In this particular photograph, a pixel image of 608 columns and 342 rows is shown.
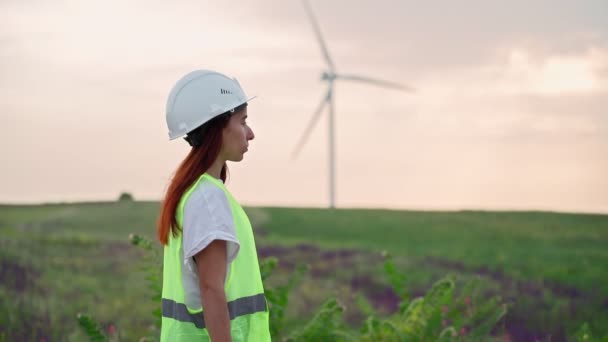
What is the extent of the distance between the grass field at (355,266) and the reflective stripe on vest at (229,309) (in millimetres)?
4507

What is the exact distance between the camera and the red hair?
3.95 metres

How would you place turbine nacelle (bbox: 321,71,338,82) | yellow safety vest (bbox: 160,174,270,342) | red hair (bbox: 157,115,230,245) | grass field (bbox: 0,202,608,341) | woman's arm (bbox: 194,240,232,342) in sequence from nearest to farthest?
woman's arm (bbox: 194,240,232,342), yellow safety vest (bbox: 160,174,270,342), red hair (bbox: 157,115,230,245), grass field (bbox: 0,202,608,341), turbine nacelle (bbox: 321,71,338,82)

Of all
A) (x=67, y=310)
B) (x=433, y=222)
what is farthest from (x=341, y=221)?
(x=67, y=310)

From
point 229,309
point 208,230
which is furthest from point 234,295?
point 208,230

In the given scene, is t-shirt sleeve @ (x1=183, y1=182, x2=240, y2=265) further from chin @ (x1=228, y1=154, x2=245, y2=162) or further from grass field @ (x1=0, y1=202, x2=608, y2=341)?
grass field @ (x1=0, y1=202, x2=608, y2=341)

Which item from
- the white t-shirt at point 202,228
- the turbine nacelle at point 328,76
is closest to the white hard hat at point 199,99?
the white t-shirt at point 202,228

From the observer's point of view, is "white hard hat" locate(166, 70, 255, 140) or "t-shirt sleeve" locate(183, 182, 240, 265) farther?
"white hard hat" locate(166, 70, 255, 140)

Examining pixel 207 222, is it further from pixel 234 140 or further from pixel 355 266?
pixel 355 266

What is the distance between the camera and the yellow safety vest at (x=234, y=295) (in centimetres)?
383

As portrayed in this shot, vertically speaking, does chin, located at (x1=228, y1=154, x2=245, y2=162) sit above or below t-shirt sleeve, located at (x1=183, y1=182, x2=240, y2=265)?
above

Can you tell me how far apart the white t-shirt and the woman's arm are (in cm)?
4

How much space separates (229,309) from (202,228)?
360mm

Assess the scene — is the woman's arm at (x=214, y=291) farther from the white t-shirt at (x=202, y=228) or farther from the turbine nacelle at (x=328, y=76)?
the turbine nacelle at (x=328, y=76)

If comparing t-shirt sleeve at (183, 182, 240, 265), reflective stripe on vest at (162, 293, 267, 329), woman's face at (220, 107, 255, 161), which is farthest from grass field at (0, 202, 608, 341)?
t-shirt sleeve at (183, 182, 240, 265)
